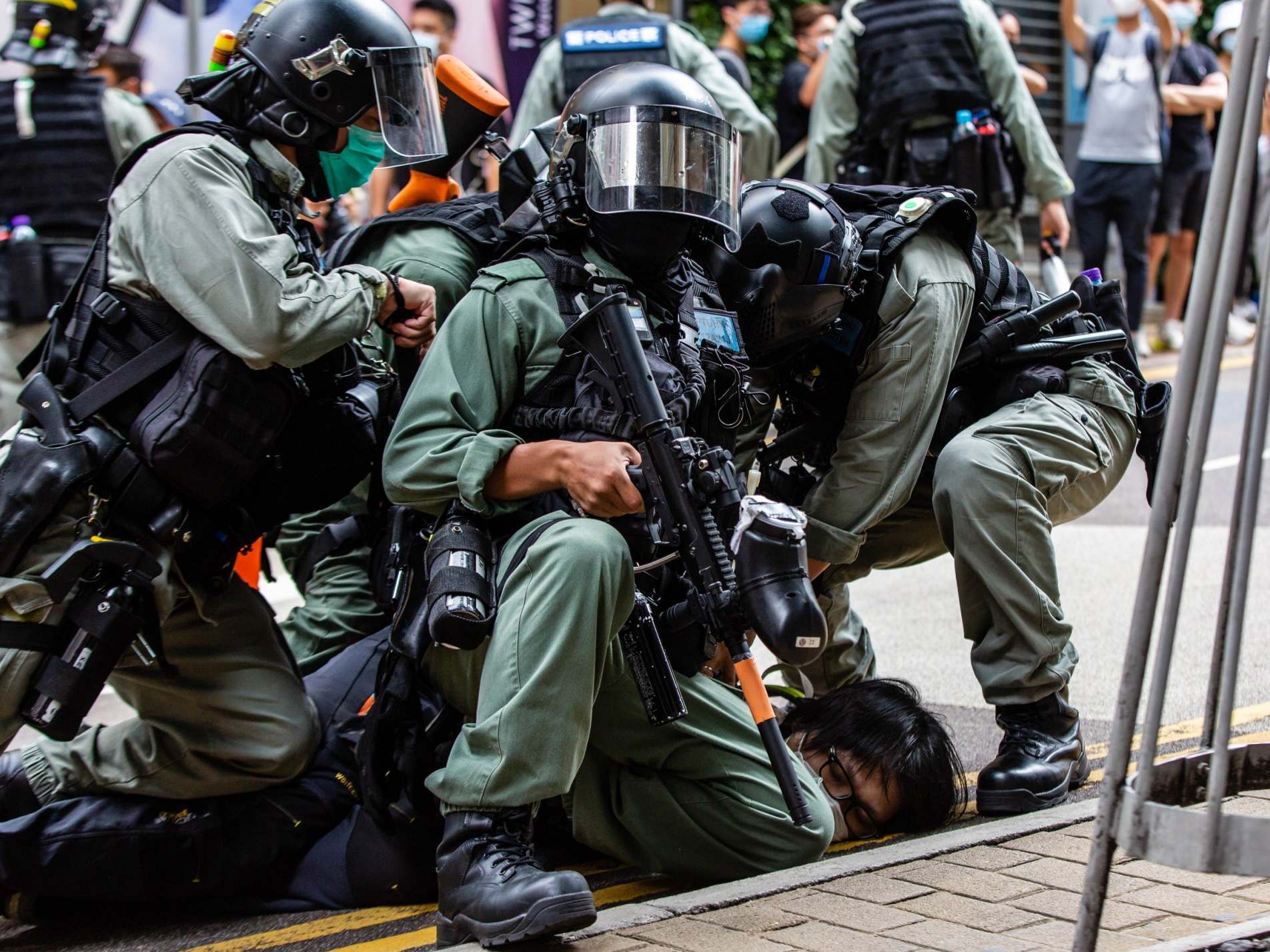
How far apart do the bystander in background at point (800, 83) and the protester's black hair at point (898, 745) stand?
17.8 feet

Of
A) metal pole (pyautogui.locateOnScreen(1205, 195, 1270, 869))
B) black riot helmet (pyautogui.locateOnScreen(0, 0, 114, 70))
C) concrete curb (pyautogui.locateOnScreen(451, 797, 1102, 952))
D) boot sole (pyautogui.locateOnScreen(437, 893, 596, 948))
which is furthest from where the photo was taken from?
black riot helmet (pyautogui.locateOnScreen(0, 0, 114, 70))

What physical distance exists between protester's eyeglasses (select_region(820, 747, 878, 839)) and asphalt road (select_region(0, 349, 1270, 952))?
254mm

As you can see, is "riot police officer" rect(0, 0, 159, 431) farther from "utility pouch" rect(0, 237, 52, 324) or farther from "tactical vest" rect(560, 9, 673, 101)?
"tactical vest" rect(560, 9, 673, 101)

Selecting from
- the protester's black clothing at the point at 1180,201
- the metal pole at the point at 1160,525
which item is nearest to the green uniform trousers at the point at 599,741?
the metal pole at the point at 1160,525

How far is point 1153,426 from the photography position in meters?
3.88

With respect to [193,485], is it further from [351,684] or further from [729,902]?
[729,902]

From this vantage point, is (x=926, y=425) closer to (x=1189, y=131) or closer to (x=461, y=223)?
(x=461, y=223)

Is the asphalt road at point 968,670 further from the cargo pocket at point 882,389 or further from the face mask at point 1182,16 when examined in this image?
the face mask at point 1182,16

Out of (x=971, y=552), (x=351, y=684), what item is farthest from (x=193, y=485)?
(x=971, y=552)

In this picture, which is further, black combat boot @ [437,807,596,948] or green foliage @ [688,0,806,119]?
green foliage @ [688,0,806,119]

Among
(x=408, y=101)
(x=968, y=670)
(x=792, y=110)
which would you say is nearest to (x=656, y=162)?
(x=408, y=101)

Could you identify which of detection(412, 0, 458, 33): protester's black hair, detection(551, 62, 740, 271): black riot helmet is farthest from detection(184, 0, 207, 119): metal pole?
detection(551, 62, 740, 271): black riot helmet

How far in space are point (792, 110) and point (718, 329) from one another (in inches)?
229

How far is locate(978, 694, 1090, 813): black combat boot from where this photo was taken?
11.3 feet
